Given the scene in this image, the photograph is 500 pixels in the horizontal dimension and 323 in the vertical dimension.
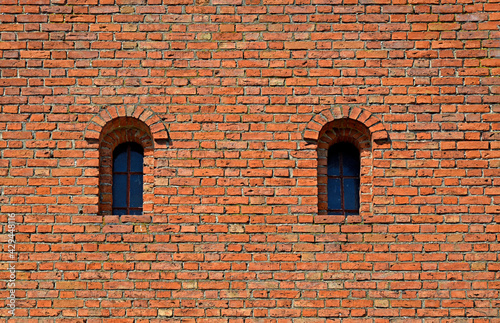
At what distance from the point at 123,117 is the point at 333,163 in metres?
1.94

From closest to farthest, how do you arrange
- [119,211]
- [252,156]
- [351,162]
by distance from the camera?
[252,156]
[119,211]
[351,162]

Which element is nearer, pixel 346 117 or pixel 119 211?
pixel 346 117

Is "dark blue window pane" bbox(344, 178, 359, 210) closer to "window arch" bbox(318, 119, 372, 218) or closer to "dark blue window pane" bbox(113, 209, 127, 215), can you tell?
"window arch" bbox(318, 119, 372, 218)

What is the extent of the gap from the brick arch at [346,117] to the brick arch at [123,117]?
4.21 feet

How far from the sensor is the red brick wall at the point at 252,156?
18.0ft

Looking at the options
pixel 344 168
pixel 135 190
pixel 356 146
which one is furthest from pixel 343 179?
pixel 135 190

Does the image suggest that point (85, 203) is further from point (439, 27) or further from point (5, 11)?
point (439, 27)

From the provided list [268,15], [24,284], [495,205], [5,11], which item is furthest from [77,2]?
[495,205]

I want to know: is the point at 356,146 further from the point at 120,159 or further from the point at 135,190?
the point at 120,159

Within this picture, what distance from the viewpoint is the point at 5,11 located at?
19.6ft

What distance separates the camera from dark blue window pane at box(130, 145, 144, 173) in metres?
5.96

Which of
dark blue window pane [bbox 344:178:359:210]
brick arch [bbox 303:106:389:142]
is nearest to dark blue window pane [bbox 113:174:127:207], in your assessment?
brick arch [bbox 303:106:389:142]

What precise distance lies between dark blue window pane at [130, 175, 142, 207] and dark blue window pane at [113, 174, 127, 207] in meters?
0.06

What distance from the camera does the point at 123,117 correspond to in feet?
19.0
